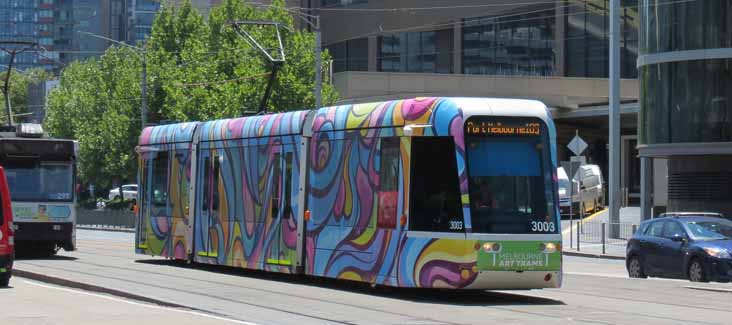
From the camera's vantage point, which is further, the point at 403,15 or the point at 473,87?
the point at 403,15

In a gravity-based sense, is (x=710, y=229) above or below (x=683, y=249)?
above

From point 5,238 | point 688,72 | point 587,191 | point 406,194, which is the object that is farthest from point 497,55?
point 406,194

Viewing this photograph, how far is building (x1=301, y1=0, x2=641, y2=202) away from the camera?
68.1 m

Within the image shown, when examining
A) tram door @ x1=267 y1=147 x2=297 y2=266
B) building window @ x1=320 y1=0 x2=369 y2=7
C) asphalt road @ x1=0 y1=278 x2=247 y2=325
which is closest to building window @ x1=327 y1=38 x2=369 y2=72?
building window @ x1=320 y1=0 x2=369 y2=7

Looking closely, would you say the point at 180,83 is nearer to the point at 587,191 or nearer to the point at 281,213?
the point at 587,191

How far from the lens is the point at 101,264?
92.6 ft

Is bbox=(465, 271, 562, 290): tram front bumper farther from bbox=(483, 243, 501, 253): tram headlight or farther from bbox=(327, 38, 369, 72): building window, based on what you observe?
bbox=(327, 38, 369, 72): building window

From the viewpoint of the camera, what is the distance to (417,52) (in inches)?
3009

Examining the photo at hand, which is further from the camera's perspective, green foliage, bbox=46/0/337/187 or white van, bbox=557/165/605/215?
white van, bbox=557/165/605/215

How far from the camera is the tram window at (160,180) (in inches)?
1088

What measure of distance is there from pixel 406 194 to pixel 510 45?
5696cm

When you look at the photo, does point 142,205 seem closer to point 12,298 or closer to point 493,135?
point 12,298

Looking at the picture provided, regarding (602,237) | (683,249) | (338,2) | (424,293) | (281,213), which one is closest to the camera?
(424,293)

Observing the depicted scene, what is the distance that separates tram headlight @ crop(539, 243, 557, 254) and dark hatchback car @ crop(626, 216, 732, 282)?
6959mm
